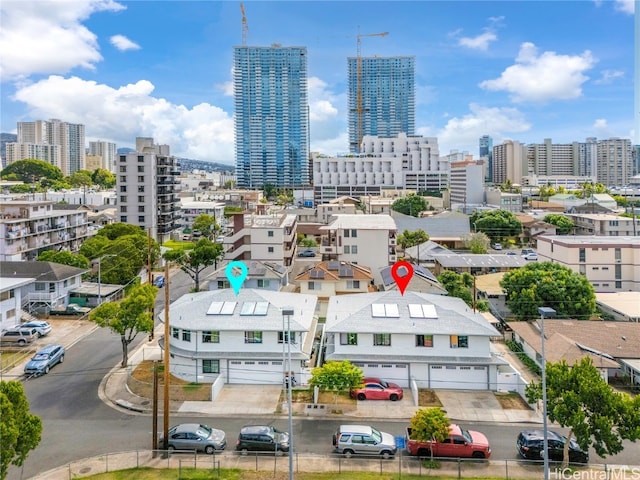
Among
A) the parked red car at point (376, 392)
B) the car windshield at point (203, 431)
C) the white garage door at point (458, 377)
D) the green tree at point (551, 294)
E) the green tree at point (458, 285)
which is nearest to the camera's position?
the car windshield at point (203, 431)

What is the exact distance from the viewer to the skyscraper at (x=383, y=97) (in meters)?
179

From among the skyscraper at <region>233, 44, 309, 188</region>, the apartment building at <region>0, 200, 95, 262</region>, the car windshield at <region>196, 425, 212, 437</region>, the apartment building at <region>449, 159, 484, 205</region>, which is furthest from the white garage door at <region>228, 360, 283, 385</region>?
the skyscraper at <region>233, 44, 309, 188</region>

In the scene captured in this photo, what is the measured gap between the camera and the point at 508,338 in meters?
32.3

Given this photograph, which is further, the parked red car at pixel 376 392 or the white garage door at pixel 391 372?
the white garage door at pixel 391 372

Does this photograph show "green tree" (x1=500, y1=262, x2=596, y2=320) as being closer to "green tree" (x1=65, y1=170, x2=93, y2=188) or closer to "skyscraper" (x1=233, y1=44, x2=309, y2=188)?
"green tree" (x1=65, y1=170, x2=93, y2=188)

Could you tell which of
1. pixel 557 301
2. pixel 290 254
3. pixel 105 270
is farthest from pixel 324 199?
pixel 557 301

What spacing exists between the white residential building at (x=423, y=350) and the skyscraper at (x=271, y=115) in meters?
141

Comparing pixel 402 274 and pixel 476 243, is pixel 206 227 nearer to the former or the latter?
pixel 476 243

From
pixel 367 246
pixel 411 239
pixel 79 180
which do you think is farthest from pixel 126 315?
pixel 79 180

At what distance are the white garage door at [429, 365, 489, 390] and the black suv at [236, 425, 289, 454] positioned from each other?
9.15 m

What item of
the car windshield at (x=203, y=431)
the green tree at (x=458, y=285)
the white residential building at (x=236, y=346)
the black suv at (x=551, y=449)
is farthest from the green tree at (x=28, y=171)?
the black suv at (x=551, y=449)

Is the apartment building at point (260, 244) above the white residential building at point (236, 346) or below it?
above

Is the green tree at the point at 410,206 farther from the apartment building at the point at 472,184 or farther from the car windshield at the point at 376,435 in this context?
the car windshield at the point at 376,435

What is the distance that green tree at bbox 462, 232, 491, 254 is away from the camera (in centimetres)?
6112
